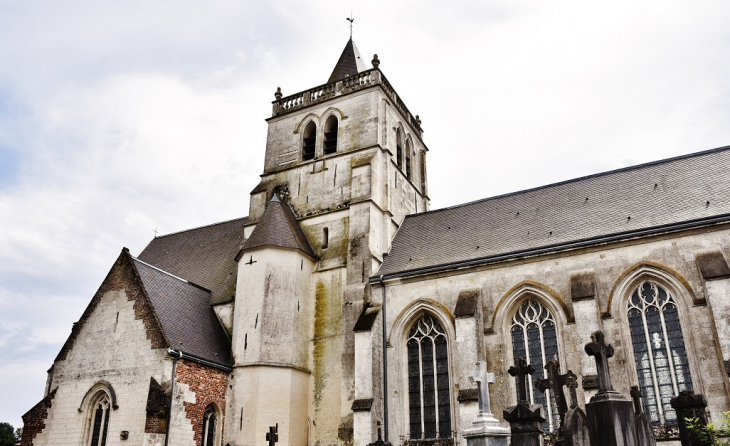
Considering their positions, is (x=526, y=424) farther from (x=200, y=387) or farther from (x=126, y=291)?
(x=126, y=291)

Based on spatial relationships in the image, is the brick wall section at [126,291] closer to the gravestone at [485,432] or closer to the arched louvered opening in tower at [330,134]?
the arched louvered opening in tower at [330,134]

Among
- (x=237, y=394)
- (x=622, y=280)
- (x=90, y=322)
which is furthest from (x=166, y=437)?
(x=622, y=280)

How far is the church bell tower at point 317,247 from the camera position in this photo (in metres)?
20.2

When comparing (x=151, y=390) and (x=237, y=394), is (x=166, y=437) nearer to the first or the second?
(x=151, y=390)

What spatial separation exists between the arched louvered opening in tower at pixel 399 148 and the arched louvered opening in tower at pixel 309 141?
3608mm

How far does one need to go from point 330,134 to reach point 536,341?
12.9 m

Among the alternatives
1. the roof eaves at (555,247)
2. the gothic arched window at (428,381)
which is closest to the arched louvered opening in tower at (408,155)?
the roof eaves at (555,247)

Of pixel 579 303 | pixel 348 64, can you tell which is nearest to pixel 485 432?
pixel 579 303

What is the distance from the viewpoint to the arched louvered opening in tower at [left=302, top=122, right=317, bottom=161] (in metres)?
26.6

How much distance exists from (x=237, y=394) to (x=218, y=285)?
574 cm

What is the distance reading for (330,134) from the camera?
2664 centimetres

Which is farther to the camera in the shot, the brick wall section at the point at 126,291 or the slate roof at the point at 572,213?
the brick wall section at the point at 126,291

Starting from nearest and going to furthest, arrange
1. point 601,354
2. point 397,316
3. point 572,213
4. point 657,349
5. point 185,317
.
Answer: point 601,354
point 657,349
point 397,316
point 572,213
point 185,317

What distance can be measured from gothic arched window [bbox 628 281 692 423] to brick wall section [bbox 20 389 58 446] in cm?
1825
